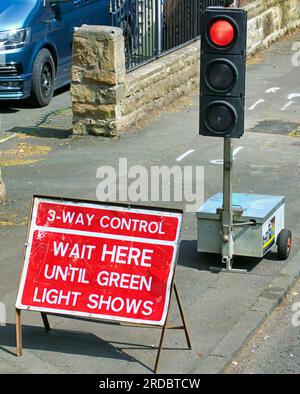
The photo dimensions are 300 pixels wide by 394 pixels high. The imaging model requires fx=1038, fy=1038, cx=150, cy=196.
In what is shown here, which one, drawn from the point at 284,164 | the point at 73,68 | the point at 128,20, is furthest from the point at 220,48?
the point at 128,20

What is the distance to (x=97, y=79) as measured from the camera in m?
15.0

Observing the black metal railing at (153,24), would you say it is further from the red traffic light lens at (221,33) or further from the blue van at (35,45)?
the red traffic light lens at (221,33)

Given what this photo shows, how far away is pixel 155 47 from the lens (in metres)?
17.2

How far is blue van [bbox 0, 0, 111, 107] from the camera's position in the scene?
16.2 m

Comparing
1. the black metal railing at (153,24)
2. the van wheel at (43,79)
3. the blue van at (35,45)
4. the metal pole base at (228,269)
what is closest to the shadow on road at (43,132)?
the blue van at (35,45)

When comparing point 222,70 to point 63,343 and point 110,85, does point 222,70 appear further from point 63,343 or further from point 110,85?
point 110,85

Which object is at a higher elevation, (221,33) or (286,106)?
(221,33)

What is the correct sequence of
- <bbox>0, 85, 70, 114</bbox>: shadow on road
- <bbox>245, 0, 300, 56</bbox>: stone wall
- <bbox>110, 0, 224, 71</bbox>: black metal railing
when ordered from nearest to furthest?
<bbox>110, 0, 224, 71</bbox>: black metal railing, <bbox>0, 85, 70, 114</bbox>: shadow on road, <bbox>245, 0, 300, 56</bbox>: stone wall

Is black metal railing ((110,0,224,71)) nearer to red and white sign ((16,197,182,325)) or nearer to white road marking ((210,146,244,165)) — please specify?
white road marking ((210,146,244,165))

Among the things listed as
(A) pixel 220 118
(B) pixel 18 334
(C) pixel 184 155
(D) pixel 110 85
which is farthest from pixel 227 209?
(D) pixel 110 85

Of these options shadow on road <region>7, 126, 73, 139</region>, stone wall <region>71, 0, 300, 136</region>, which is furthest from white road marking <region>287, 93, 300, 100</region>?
shadow on road <region>7, 126, 73, 139</region>

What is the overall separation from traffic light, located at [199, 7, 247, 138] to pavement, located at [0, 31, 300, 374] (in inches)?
59.5

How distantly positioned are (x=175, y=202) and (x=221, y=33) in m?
3.31
